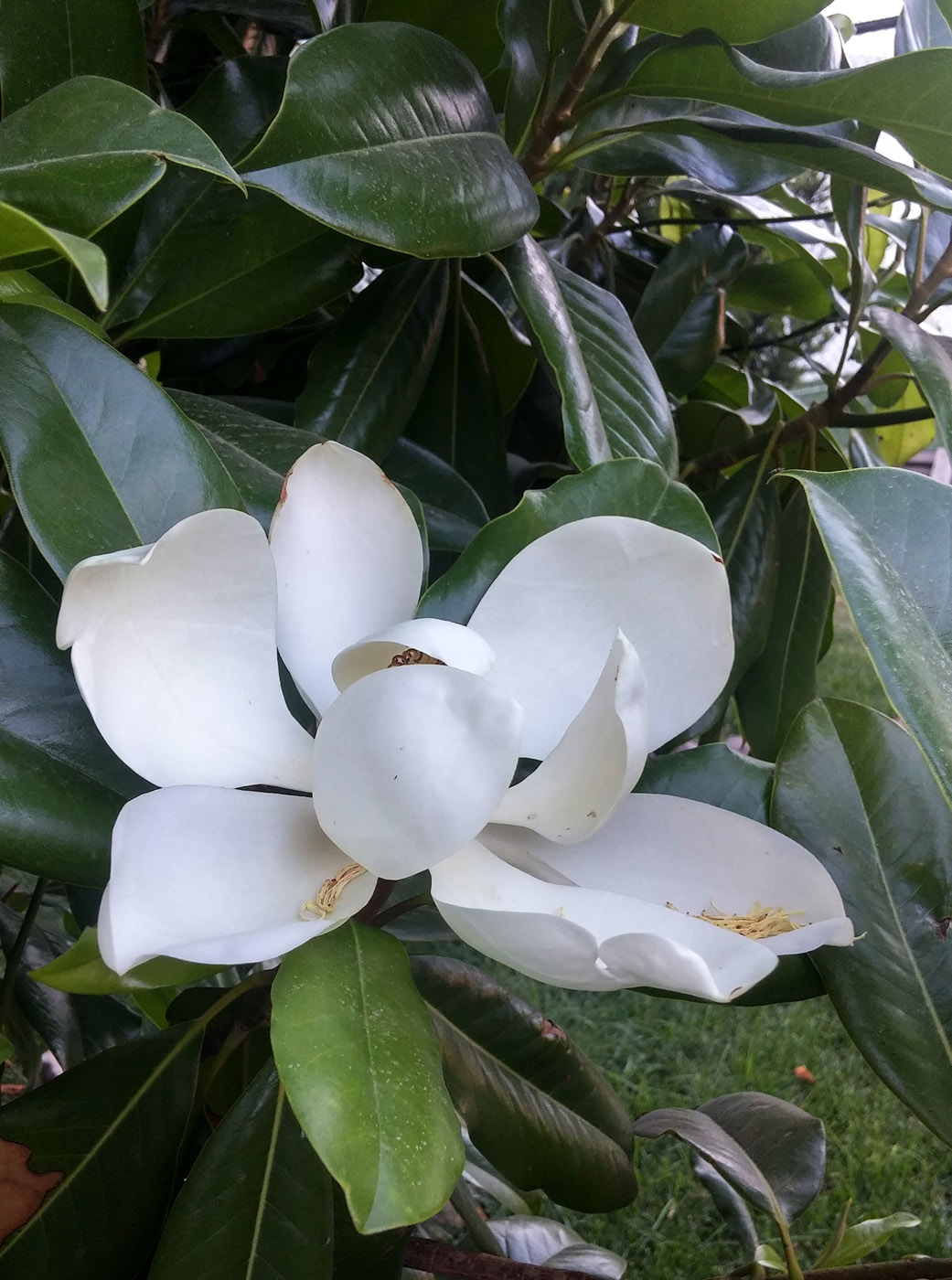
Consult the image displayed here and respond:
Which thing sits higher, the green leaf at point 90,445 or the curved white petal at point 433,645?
the green leaf at point 90,445

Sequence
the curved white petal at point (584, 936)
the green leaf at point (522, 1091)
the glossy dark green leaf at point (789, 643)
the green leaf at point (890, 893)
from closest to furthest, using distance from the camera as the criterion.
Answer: the curved white petal at point (584, 936), the green leaf at point (890, 893), the green leaf at point (522, 1091), the glossy dark green leaf at point (789, 643)

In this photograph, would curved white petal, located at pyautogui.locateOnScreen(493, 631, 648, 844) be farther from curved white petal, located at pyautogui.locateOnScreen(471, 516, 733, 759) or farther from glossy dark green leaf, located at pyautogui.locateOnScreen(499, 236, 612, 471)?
glossy dark green leaf, located at pyautogui.locateOnScreen(499, 236, 612, 471)

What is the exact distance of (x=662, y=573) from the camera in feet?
1.46


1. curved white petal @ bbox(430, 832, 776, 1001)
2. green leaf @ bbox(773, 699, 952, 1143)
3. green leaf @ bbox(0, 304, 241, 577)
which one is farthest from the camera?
green leaf @ bbox(773, 699, 952, 1143)

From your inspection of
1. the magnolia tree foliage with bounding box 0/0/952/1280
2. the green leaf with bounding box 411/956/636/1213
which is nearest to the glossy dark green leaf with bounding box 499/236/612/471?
the magnolia tree foliage with bounding box 0/0/952/1280

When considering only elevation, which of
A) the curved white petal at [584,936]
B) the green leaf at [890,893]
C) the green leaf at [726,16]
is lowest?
Result: the green leaf at [890,893]

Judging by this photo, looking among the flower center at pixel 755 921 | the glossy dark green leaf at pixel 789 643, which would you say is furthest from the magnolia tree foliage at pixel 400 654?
the glossy dark green leaf at pixel 789 643

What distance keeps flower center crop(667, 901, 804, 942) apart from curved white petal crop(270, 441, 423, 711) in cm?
19

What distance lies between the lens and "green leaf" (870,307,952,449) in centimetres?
59

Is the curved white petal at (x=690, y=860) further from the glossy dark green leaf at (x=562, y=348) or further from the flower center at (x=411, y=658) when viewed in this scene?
the glossy dark green leaf at (x=562, y=348)

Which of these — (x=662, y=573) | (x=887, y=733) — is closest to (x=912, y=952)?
(x=887, y=733)

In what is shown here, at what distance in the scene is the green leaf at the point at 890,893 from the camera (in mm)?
545

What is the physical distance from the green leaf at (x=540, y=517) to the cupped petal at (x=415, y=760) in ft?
0.45

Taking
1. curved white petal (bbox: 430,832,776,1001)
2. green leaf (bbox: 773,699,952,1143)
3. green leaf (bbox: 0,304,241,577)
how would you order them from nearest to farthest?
1. curved white petal (bbox: 430,832,776,1001)
2. green leaf (bbox: 0,304,241,577)
3. green leaf (bbox: 773,699,952,1143)
